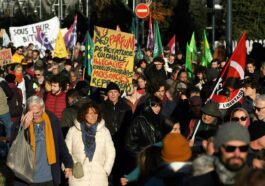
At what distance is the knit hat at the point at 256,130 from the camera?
8.55m

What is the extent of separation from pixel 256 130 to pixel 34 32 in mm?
23998

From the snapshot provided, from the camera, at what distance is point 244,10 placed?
145ft

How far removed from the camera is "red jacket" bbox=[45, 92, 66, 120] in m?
12.0

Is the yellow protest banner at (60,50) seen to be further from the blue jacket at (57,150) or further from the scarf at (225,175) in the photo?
the scarf at (225,175)

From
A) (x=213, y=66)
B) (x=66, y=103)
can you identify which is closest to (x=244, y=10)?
(x=213, y=66)

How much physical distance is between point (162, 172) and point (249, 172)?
1.57 metres

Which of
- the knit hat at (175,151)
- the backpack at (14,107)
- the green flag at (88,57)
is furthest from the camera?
the green flag at (88,57)

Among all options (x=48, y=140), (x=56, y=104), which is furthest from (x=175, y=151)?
(x=56, y=104)

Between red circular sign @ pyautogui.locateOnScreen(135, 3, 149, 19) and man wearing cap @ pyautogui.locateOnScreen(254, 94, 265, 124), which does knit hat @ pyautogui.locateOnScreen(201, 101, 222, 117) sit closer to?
man wearing cap @ pyautogui.locateOnScreen(254, 94, 265, 124)

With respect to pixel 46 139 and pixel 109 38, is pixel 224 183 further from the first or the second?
pixel 109 38

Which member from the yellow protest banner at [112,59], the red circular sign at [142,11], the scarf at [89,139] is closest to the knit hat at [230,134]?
the scarf at [89,139]

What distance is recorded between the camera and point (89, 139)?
9602 mm

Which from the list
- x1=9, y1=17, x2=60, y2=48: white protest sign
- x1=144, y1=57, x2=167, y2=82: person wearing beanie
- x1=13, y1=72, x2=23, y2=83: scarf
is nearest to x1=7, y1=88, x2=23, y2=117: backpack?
x1=13, y1=72, x2=23, y2=83: scarf

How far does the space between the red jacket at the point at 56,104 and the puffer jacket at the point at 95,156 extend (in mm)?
2259
